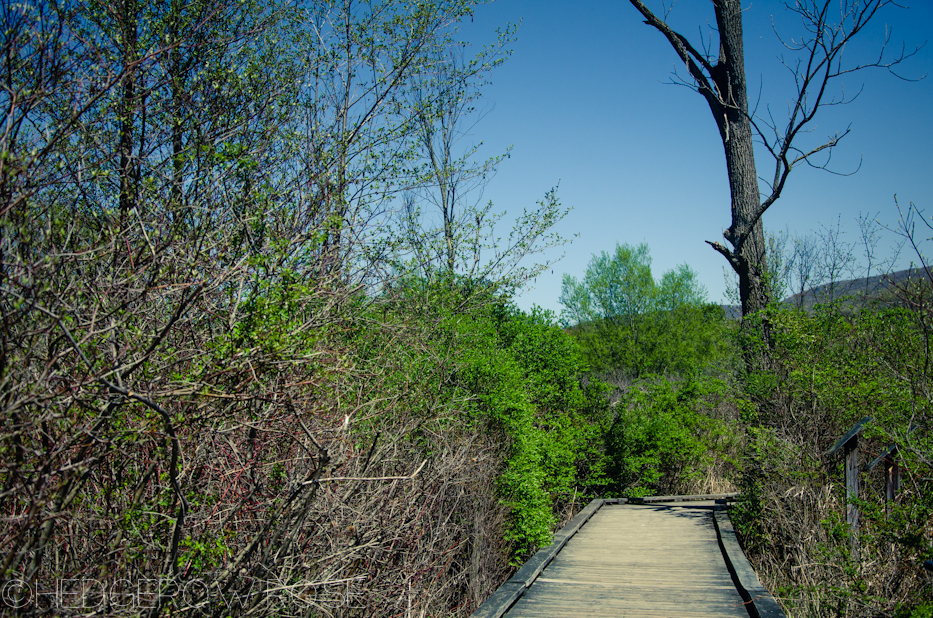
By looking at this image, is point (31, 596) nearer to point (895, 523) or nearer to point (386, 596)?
point (386, 596)

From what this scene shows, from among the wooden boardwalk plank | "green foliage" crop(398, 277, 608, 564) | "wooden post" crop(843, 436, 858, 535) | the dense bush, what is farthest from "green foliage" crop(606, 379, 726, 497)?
"wooden post" crop(843, 436, 858, 535)

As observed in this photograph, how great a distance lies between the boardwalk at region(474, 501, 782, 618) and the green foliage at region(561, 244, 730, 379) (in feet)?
59.3

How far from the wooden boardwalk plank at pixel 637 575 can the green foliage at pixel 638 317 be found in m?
17.9

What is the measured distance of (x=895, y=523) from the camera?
4.59 metres

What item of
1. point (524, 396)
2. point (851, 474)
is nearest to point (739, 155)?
point (524, 396)

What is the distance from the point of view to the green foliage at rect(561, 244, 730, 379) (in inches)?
1126

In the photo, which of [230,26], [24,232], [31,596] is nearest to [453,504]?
[31,596]

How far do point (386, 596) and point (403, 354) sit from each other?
300cm

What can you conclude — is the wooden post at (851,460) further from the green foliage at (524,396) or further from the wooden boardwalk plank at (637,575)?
the green foliage at (524,396)

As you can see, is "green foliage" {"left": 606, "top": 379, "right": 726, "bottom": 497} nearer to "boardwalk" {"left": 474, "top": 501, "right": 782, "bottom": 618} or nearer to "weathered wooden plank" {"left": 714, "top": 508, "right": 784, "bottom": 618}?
"boardwalk" {"left": 474, "top": 501, "right": 782, "bottom": 618}

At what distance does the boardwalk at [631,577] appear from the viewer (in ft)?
18.5

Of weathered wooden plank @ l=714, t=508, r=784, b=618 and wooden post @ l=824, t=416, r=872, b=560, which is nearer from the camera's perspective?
weathered wooden plank @ l=714, t=508, r=784, b=618

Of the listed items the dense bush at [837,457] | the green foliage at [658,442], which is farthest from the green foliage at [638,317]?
the dense bush at [837,457]

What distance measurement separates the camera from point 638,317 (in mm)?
30547
